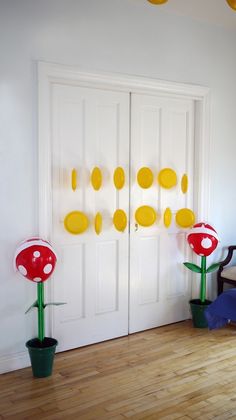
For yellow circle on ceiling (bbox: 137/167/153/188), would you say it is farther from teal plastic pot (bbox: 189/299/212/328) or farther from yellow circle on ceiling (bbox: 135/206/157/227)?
teal plastic pot (bbox: 189/299/212/328)

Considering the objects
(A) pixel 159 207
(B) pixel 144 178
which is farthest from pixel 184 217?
(B) pixel 144 178

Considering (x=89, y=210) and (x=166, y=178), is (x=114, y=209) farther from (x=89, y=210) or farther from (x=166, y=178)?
(x=166, y=178)

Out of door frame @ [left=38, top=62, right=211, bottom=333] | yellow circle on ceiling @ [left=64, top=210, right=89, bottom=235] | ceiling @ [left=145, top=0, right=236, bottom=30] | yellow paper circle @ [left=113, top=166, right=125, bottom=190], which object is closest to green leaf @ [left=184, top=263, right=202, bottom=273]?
door frame @ [left=38, top=62, right=211, bottom=333]

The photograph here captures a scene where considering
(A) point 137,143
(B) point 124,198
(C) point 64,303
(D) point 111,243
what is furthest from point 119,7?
(C) point 64,303

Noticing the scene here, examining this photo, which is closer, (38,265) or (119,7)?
(38,265)

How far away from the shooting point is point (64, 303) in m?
3.34

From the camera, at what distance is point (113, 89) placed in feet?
12.0

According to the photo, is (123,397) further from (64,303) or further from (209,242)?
(209,242)

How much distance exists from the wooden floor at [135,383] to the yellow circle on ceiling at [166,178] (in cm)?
135

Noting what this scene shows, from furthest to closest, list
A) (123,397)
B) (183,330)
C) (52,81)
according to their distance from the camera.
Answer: (183,330), (52,81), (123,397)

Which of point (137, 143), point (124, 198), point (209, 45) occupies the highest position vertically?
point (209, 45)

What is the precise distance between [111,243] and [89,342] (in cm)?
85

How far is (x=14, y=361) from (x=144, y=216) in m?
1.56

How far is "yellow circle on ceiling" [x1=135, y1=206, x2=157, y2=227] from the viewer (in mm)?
3809
